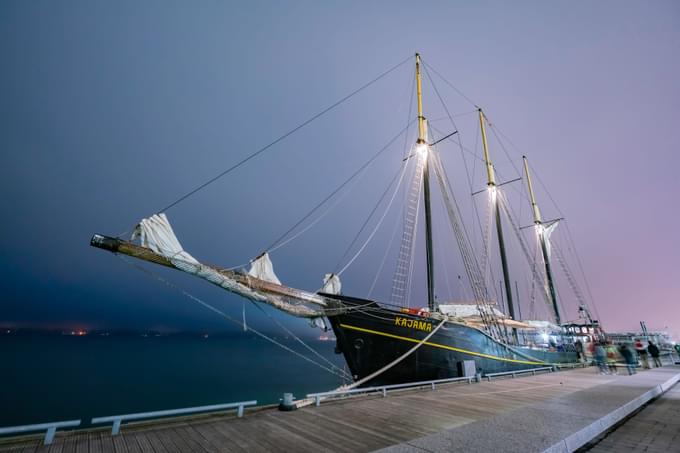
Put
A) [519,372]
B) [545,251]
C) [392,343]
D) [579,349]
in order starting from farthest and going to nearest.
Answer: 1. [545,251]
2. [579,349]
3. [519,372]
4. [392,343]

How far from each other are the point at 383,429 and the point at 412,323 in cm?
642

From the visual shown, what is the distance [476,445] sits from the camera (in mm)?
3590

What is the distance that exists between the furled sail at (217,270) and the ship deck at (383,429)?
3.79m

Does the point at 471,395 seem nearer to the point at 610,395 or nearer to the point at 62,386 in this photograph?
the point at 610,395

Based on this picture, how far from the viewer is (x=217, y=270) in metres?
9.16

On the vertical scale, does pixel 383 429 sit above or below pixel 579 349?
below

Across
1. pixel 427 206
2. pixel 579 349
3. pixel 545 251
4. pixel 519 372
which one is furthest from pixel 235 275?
pixel 545 251

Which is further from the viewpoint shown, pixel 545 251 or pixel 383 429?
pixel 545 251

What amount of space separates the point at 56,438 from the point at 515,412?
25.5 ft

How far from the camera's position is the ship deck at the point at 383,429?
3887 mm

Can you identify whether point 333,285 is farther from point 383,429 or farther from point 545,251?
point 545,251

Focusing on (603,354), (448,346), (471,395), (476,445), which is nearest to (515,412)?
(476,445)

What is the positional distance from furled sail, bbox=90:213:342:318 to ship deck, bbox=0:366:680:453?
3790 mm

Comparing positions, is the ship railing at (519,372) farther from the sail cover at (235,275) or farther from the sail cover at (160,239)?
the sail cover at (160,239)
